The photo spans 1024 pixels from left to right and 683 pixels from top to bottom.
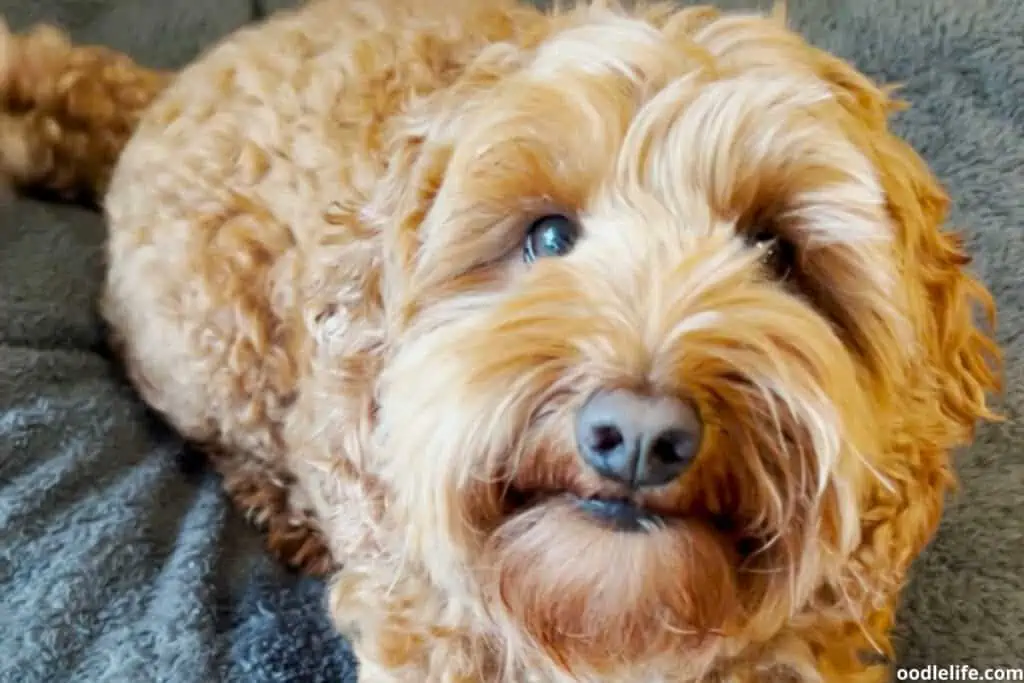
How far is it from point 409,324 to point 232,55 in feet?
2.71

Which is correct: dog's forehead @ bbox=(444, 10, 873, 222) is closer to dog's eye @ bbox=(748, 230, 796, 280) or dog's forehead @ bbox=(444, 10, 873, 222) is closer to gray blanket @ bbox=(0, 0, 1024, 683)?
dog's eye @ bbox=(748, 230, 796, 280)

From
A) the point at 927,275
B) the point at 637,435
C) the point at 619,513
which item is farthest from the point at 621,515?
the point at 927,275

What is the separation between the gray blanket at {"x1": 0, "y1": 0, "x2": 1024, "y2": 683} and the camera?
1797mm

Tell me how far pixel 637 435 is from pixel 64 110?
1.54 meters

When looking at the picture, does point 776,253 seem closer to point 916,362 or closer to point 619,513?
point 916,362

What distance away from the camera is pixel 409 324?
147 cm

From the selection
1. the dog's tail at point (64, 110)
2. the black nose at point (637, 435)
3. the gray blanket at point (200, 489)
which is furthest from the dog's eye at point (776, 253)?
the dog's tail at point (64, 110)

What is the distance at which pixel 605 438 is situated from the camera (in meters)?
1.16

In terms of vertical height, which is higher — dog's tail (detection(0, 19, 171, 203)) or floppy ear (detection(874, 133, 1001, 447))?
floppy ear (detection(874, 133, 1001, 447))

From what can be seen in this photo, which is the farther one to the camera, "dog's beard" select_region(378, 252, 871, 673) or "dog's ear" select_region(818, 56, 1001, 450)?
"dog's ear" select_region(818, 56, 1001, 450)

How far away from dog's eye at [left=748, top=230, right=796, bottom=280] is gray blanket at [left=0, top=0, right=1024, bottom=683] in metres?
0.66

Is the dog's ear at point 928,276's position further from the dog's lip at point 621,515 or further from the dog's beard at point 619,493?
the dog's lip at point 621,515

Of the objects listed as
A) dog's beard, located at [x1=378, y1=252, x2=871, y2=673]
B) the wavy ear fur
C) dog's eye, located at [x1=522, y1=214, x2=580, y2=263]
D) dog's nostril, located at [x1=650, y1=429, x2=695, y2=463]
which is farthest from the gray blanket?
dog's nostril, located at [x1=650, y1=429, x2=695, y2=463]

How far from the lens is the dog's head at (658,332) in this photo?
1.21 metres
